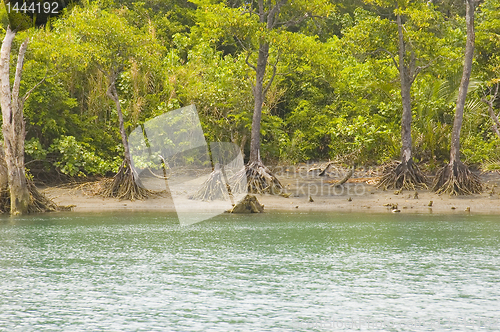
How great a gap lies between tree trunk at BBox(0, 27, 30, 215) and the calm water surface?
1800 millimetres

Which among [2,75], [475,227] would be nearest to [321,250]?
[475,227]

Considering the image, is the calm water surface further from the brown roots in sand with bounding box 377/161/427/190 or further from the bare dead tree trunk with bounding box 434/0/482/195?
the brown roots in sand with bounding box 377/161/427/190

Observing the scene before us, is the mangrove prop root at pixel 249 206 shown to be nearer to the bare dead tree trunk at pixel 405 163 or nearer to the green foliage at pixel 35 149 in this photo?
the bare dead tree trunk at pixel 405 163

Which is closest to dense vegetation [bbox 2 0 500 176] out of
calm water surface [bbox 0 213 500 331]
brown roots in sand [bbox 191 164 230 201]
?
brown roots in sand [bbox 191 164 230 201]

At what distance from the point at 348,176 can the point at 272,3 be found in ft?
19.3


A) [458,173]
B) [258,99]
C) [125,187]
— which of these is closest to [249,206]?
[125,187]

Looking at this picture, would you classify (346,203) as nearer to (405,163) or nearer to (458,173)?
(405,163)

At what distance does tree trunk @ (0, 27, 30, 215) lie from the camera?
14.2m

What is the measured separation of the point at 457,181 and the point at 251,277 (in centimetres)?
1155

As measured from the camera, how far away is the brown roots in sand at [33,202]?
15.6m

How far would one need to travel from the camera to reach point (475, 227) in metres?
12.9

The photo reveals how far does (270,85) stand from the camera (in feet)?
70.6

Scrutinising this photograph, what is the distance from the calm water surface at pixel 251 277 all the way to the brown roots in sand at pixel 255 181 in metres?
5.03

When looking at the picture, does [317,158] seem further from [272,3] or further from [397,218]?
[397,218]
